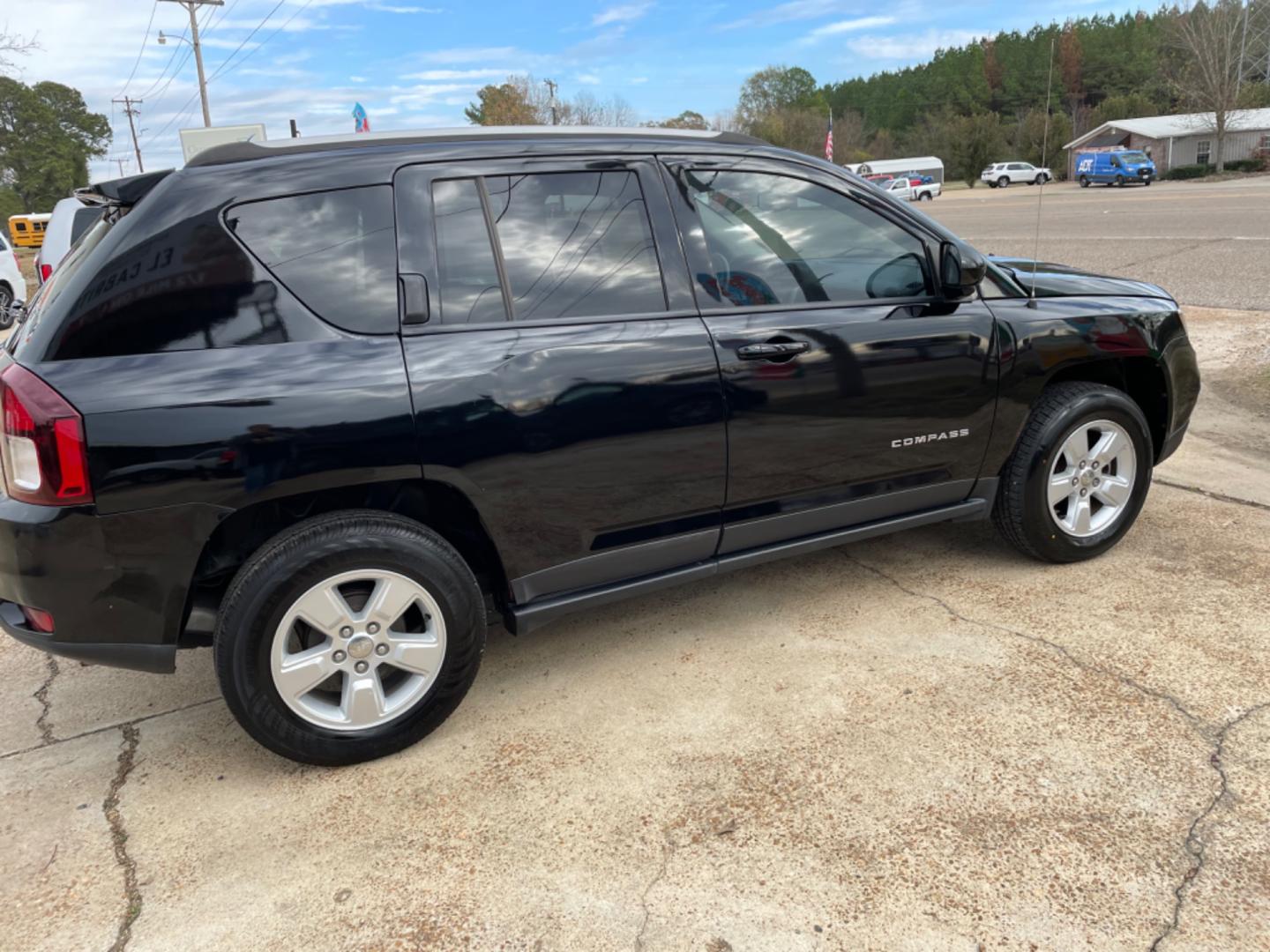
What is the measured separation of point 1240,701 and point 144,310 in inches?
137

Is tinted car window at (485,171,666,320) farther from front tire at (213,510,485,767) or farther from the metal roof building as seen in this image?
the metal roof building

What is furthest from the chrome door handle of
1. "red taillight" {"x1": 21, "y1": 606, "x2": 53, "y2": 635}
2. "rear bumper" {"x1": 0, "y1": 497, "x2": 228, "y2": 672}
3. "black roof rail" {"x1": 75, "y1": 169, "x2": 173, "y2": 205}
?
"red taillight" {"x1": 21, "y1": 606, "x2": 53, "y2": 635}

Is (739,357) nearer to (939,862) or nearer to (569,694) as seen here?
(569,694)

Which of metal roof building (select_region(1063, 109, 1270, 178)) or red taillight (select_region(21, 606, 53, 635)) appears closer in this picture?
red taillight (select_region(21, 606, 53, 635))

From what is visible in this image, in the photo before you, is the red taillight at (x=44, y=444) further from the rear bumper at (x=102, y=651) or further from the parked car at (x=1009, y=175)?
the parked car at (x=1009, y=175)

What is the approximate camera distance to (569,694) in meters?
3.21

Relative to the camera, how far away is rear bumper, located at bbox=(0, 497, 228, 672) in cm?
243

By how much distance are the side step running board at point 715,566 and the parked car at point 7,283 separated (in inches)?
618

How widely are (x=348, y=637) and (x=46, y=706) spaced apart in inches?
57.5

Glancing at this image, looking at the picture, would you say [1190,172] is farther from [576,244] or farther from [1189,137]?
[576,244]

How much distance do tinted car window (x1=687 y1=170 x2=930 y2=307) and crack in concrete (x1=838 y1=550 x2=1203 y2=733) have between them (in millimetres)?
1228

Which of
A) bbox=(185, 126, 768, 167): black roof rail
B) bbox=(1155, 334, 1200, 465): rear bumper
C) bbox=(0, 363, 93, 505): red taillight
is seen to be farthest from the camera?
bbox=(1155, 334, 1200, 465): rear bumper

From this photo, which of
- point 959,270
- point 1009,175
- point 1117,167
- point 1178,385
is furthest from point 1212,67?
point 959,270

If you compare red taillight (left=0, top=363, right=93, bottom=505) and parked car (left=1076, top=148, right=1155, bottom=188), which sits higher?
parked car (left=1076, top=148, right=1155, bottom=188)
